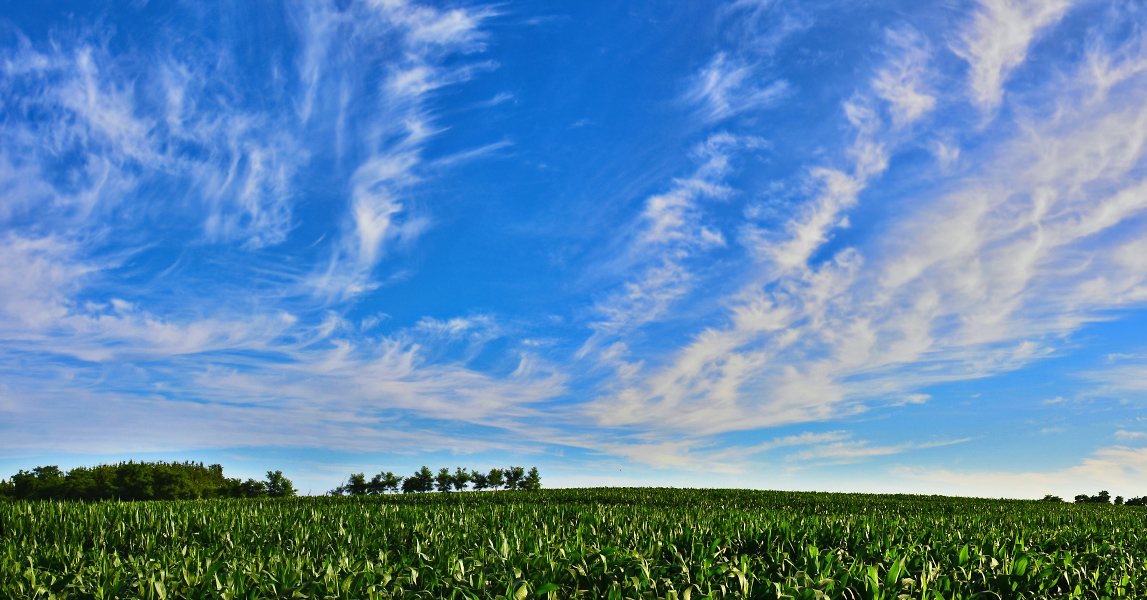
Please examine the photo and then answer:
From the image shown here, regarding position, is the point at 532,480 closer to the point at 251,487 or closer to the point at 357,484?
the point at 357,484

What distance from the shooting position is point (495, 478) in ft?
156

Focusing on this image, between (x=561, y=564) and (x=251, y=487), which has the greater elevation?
(x=561, y=564)

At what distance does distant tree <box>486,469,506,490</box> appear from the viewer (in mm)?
46906

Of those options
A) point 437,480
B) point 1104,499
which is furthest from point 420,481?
point 1104,499

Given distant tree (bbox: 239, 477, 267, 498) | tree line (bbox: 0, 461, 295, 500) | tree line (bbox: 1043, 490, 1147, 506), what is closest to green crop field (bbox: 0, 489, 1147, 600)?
tree line (bbox: 1043, 490, 1147, 506)

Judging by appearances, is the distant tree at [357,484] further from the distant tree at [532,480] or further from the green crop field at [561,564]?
the green crop field at [561,564]

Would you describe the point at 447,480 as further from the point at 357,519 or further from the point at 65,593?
the point at 65,593

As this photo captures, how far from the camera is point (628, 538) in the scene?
6148 millimetres

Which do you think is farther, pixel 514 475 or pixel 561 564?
pixel 514 475

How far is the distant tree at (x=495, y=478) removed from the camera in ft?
154

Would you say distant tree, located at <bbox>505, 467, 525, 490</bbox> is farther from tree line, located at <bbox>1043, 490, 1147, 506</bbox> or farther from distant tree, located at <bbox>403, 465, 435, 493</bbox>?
tree line, located at <bbox>1043, 490, 1147, 506</bbox>

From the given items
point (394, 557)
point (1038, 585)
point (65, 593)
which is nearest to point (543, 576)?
point (394, 557)

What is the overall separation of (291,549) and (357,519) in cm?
252

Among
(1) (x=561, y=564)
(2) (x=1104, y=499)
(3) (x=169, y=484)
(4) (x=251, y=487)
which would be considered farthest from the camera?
(4) (x=251, y=487)
